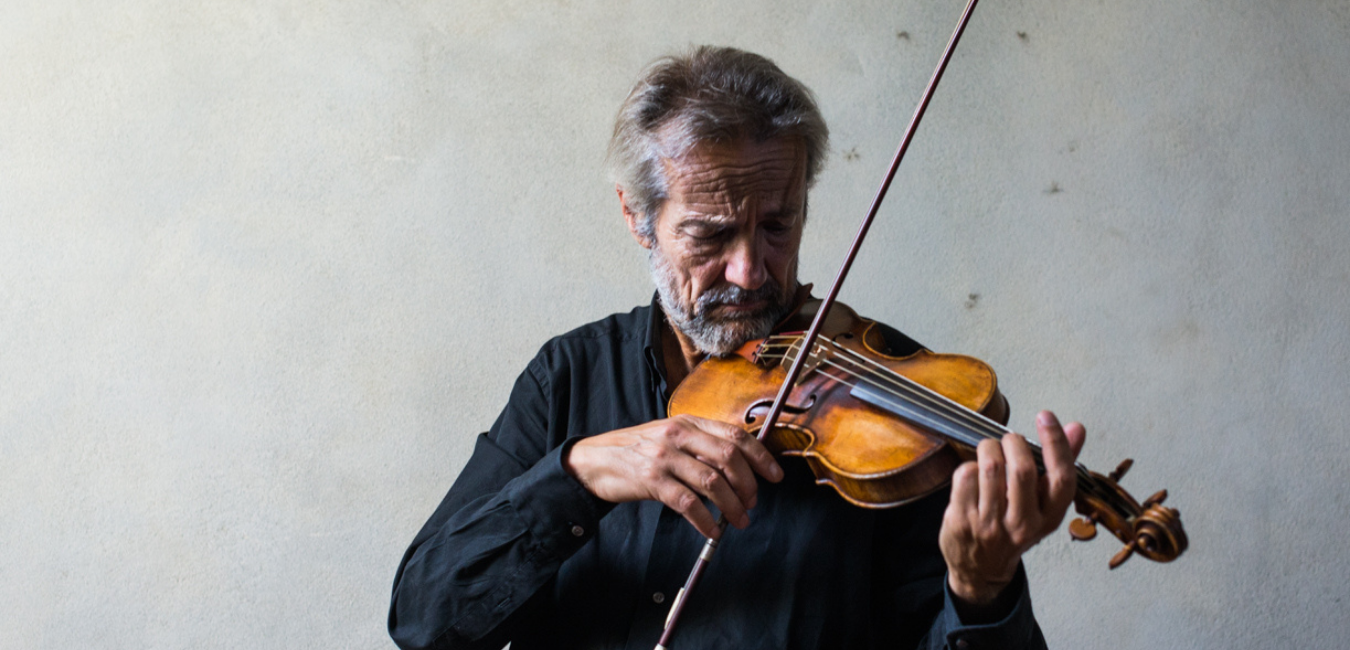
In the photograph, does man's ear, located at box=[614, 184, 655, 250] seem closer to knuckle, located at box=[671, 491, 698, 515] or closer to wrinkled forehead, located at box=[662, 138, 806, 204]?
wrinkled forehead, located at box=[662, 138, 806, 204]

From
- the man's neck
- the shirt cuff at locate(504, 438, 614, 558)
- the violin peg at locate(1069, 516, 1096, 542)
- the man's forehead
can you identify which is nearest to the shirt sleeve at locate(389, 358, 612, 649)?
the shirt cuff at locate(504, 438, 614, 558)

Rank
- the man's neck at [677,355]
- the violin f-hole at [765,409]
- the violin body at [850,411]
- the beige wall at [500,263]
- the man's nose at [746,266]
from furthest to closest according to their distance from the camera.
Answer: the beige wall at [500,263], the man's neck at [677,355], the man's nose at [746,266], the violin f-hole at [765,409], the violin body at [850,411]

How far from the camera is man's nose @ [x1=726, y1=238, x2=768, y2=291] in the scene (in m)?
1.14

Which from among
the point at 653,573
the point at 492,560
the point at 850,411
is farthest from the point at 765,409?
the point at 492,560

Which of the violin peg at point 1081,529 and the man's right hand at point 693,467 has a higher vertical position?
the violin peg at point 1081,529

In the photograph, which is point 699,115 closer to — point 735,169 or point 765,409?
point 735,169

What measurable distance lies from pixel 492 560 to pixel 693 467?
27 cm

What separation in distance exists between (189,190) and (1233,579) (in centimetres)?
185

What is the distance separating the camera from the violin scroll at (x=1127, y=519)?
2.38ft

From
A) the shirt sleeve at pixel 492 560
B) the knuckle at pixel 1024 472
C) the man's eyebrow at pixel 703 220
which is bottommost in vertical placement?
the shirt sleeve at pixel 492 560

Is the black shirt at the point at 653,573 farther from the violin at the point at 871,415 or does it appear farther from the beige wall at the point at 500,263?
the beige wall at the point at 500,263

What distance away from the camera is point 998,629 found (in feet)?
2.92

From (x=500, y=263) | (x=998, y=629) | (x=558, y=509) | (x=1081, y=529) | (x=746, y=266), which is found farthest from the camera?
(x=500, y=263)

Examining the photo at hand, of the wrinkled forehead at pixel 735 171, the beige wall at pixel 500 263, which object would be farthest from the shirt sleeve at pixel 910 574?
the beige wall at pixel 500 263
